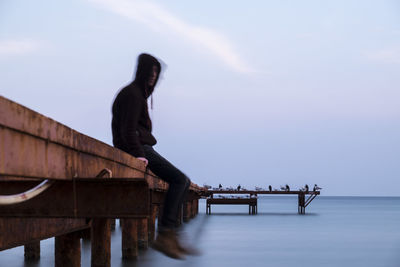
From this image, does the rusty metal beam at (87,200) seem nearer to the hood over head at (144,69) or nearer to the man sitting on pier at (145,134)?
the man sitting on pier at (145,134)

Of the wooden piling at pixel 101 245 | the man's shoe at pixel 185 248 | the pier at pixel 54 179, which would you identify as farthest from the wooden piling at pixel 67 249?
the man's shoe at pixel 185 248

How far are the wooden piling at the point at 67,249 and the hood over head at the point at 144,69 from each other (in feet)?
9.39

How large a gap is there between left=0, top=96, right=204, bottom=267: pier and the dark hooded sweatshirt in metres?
0.23

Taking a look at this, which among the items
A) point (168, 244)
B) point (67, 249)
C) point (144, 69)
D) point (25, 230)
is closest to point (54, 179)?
point (25, 230)

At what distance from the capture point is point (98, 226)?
1050 centimetres

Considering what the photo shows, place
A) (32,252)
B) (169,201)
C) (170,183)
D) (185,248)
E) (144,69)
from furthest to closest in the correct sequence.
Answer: (32,252)
(144,69)
(170,183)
(169,201)
(185,248)

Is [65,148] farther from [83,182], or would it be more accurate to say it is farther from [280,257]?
Result: [280,257]

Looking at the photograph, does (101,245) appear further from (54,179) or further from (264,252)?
(264,252)

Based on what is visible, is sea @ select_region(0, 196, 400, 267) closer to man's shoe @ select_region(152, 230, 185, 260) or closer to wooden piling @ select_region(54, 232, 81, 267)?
wooden piling @ select_region(54, 232, 81, 267)

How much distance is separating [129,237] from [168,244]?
953cm

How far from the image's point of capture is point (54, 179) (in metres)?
3.27

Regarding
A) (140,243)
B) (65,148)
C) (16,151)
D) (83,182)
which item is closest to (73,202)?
(83,182)

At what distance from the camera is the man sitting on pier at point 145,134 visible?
5.30m

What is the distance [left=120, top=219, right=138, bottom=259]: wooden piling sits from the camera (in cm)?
1408
